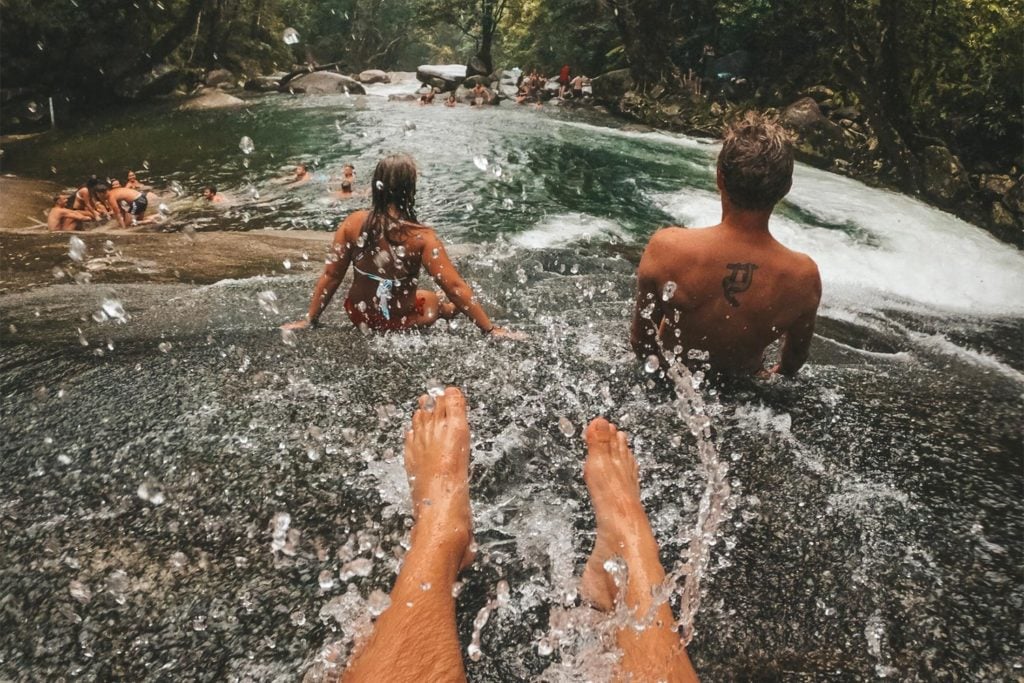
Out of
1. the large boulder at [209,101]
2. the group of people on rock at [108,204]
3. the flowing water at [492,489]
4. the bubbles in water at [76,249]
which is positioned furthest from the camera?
the large boulder at [209,101]

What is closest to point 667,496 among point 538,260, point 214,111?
point 538,260

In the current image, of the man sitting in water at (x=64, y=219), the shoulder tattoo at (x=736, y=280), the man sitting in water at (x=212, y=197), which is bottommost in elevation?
the man sitting in water at (x=64, y=219)

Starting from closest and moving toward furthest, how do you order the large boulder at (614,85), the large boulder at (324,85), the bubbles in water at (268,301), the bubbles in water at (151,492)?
the bubbles in water at (151,492) → the bubbles in water at (268,301) → the large boulder at (614,85) → the large boulder at (324,85)

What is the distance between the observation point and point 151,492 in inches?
85.4

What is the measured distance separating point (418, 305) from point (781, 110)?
15691 mm

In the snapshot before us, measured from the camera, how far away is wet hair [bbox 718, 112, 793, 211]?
8.10 feet

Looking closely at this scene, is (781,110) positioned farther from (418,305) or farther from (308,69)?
(308,69)

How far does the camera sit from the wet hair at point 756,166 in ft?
8.10

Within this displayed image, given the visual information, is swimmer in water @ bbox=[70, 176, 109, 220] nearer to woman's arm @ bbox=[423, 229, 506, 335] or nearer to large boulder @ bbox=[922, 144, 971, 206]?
woman's arm @ bbox=[423, 229, 506, 335]

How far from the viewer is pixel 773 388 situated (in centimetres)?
296

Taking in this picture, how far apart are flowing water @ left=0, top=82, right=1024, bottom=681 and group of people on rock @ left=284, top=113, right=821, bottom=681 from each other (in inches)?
5.7

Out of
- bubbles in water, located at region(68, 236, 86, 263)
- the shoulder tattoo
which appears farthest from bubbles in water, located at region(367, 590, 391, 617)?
bubbles in water, located at region(68, 236, 86, 263)

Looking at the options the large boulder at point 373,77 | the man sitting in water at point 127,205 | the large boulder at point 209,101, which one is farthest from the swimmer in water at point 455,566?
the large boulder at point 373,77

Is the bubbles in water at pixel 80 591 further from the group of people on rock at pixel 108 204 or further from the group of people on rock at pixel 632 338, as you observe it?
the group of people on rock at pixel 108 204
